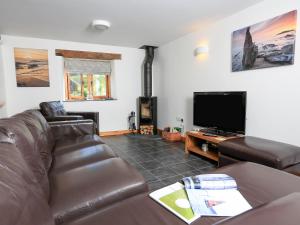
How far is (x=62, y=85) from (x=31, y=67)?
67cm

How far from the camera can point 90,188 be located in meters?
1.20

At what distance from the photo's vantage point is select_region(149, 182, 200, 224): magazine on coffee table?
861 millimetres

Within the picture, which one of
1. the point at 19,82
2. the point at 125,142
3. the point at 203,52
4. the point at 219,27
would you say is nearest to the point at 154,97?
the point at 125,142

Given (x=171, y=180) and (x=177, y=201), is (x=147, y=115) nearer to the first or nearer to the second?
(x=171, y=180)

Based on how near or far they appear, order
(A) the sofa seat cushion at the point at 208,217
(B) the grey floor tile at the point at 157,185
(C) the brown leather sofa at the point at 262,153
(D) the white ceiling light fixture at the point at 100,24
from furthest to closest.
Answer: (D) the white ceiling light fixture at the point at 100,24
(B) the grey floor tile at the point at 157,185
(C) the brown leather sofa at the point at 262,153
(A) the sofa seat cushion at the point at 208,217

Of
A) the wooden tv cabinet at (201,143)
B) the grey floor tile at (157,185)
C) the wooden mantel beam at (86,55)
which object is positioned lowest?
the grey floor tile at (157,185)

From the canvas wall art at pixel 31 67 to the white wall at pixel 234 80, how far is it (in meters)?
2.56

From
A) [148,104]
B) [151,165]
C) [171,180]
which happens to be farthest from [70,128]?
[148,104]

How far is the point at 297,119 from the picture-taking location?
230 centimetres

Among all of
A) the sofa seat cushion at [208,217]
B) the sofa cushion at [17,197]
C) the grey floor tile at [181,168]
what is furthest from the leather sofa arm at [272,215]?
the grey floor tile at [181,168]

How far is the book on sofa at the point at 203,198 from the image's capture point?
0.88 metres

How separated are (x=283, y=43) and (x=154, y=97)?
288 cm

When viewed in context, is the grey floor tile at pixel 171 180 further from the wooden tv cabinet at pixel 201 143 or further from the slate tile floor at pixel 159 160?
the wooden tv cabinet at pixel 201 143

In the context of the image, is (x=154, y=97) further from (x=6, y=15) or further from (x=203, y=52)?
(x=6, y=15)
